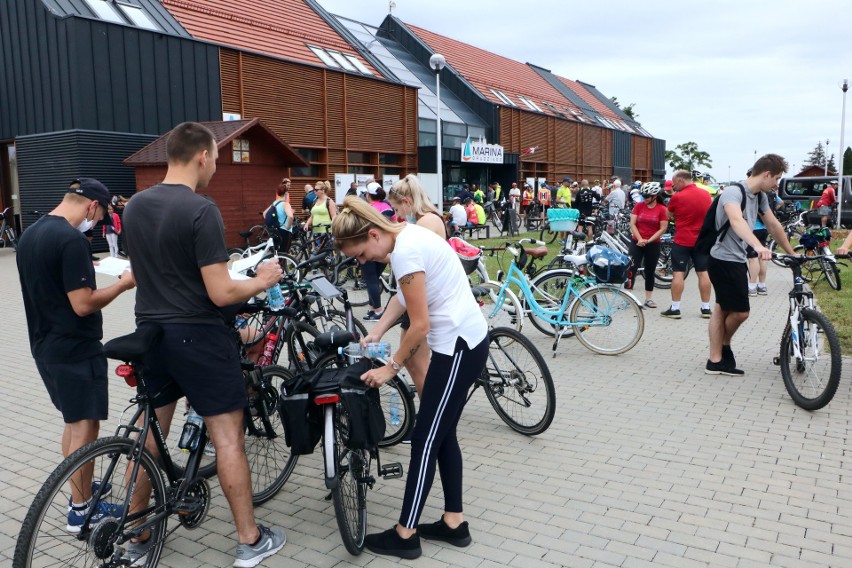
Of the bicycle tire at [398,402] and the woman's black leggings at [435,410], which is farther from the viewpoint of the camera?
the bicycle tire at [398,402]

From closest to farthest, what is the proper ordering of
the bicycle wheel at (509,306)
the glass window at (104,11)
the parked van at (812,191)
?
the bicycle wheel at (509,306) → the glass window at (104,11) → the parked van at (812,191)

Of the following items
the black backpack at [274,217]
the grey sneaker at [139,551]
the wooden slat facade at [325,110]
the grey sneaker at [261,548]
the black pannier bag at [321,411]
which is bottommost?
the grey sneaker at [261,548]

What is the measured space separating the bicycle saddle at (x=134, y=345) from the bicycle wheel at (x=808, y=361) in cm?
471

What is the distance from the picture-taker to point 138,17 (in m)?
19.8

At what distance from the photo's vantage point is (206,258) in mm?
2963

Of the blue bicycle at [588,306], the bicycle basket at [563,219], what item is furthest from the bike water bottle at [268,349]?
the bicycle basket at [563,219]

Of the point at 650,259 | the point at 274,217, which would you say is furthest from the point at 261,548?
the point at 274,217

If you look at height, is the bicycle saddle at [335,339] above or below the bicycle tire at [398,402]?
above

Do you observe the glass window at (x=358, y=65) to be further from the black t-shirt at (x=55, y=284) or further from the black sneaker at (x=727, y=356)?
the black t-shirt at (x=55, y=284)

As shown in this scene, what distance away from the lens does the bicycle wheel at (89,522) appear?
2.67 m

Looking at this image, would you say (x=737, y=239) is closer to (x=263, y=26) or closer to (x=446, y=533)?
(x=446, y=533)

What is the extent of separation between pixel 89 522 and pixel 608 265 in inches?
205

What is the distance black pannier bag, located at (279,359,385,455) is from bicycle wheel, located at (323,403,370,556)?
0.06 meters

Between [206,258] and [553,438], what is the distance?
2.93m
